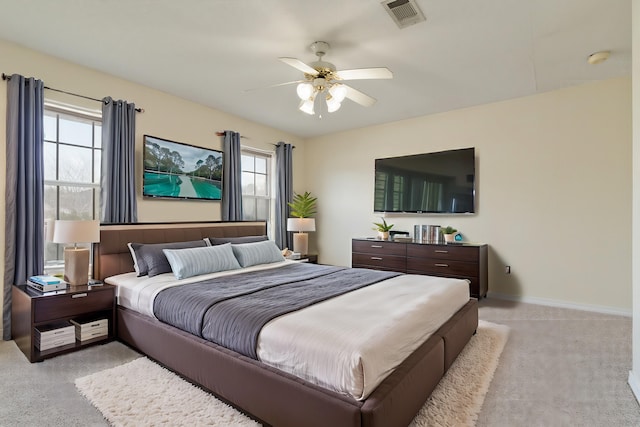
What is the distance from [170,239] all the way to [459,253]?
3.63 m

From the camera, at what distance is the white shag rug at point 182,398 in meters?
1.83

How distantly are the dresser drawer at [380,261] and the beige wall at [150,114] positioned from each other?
89.6 inches

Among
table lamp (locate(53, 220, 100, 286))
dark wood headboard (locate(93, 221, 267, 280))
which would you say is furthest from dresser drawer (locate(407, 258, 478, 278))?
table lamp (locate(53, 220, 100, 286))

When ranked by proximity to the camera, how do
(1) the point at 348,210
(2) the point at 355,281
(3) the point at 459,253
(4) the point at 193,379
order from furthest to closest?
(1) the point at 348,210 < (3) the point at 459,253 < (2) the point at 355,281 < (4) the point at 193,379

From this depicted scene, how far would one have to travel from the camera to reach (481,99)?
4.33m

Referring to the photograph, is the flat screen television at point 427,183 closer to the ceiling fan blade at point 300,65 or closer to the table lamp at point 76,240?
the ceiling fan blade at point 300,65

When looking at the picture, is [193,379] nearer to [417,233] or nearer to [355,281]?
[355,281]

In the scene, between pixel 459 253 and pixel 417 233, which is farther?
pixel 417 233

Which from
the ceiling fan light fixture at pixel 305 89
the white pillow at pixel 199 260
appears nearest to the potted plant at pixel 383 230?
the white pillow at pixel 199 260

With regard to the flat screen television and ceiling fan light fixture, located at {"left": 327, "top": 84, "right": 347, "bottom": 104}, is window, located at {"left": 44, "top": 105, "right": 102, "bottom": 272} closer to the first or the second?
ceiling fan light fixture, located at {"left": 327, "top": 84, "right": 347, "bottom": 104}

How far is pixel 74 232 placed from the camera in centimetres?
283

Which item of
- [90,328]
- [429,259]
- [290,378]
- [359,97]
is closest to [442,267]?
[429,259]

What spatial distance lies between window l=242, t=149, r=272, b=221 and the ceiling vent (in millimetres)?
3355

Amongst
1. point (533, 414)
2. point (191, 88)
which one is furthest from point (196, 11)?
point (533, 414)
